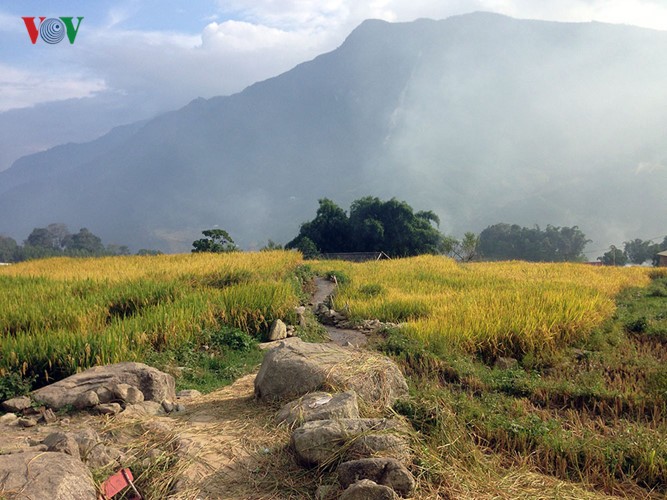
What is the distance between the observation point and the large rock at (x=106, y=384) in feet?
17.5

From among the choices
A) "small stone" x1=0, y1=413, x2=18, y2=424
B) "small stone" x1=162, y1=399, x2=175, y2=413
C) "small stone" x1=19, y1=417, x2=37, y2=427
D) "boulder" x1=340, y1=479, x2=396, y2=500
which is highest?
"boulder" x1=340, y1=479, x2=396, y2=500

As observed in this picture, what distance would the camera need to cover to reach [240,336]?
8469 millimetres

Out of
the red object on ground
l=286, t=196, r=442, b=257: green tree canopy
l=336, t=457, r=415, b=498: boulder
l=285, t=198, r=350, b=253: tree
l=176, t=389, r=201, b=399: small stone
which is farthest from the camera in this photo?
l=285, t=198, r=350, b=253: tree

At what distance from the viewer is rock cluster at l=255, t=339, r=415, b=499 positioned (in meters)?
3.44

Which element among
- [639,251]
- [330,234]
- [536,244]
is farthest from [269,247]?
[639,251]

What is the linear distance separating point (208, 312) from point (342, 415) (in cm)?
520

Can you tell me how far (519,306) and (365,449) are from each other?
7.15 m

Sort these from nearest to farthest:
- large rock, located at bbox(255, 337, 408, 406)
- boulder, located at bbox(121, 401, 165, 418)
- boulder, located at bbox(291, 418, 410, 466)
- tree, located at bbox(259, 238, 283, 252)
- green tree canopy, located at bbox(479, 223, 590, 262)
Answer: boulder, located at bbox(291, 418, 410, 466)
boulder, located at bbox(121, 401, 165, 418)
large rock, located at bbox(255, 337, 408, 406)
tree, located at bbox(259, 238, 283, 252)
green tree canopy, located at bbox(479, 223, 590, 262)

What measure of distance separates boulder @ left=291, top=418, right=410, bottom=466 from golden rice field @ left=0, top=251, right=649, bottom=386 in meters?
3.70

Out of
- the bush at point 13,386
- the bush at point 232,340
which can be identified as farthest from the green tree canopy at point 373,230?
the bush at point 13,386

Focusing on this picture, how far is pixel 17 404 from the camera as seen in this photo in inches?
206

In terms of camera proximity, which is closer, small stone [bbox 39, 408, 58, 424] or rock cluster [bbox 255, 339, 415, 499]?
rock cluster [bbox 255, 339, 415, 499]

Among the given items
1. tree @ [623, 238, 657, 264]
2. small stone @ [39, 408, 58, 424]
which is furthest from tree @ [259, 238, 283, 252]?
tree @ [623, 238, 657, 264]

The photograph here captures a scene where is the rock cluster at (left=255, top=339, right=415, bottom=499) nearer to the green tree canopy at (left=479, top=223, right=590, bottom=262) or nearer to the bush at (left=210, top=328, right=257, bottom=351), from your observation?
the bush at (left=210, top=328, right=257, bottom=351)
